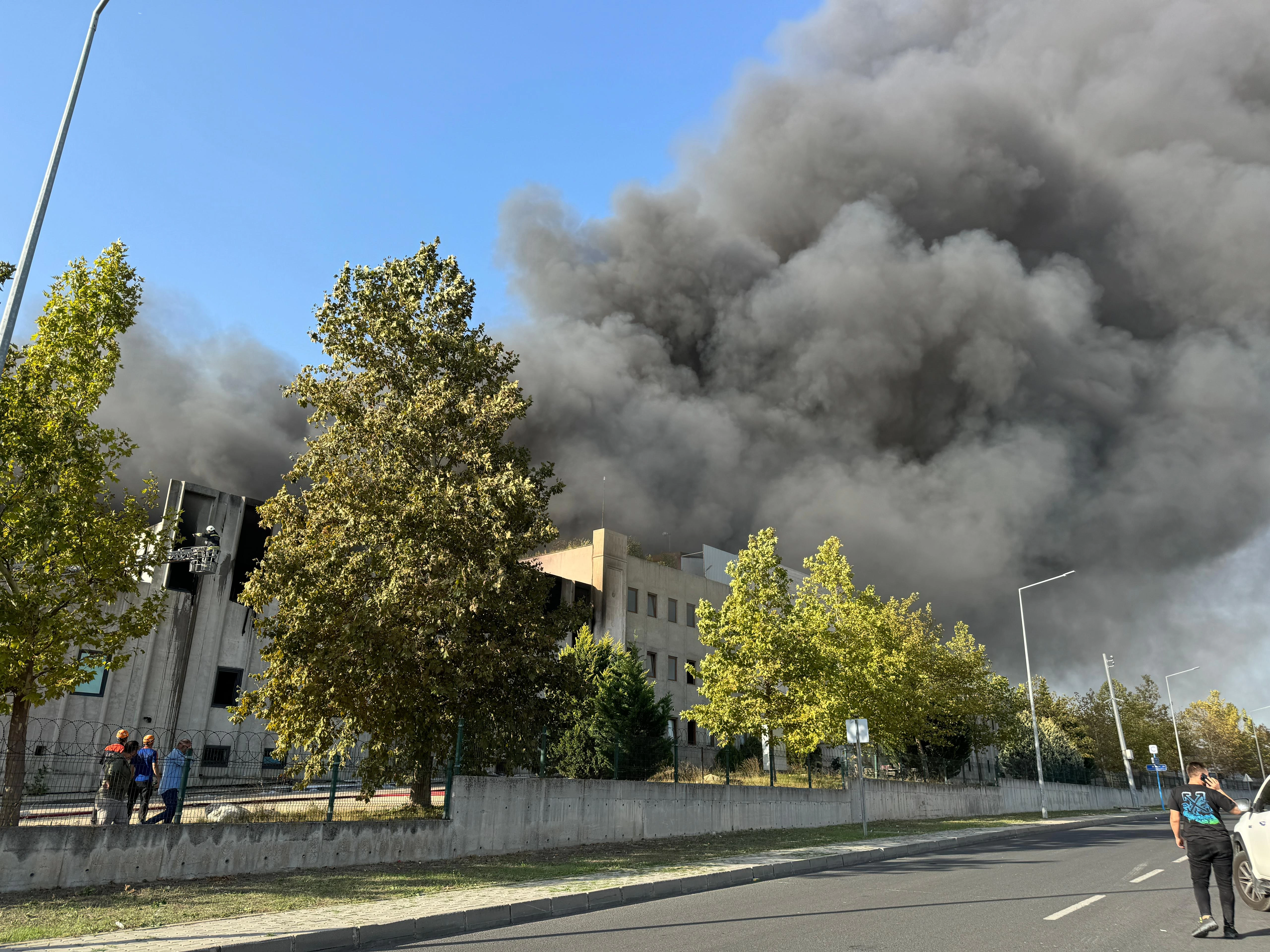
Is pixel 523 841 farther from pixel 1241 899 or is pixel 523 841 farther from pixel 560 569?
pixel 560 569

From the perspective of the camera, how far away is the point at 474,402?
17.5 m

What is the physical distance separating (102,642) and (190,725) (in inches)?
770

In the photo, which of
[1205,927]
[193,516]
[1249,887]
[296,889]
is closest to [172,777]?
[296,889]

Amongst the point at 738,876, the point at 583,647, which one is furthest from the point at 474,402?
the point at 583,647

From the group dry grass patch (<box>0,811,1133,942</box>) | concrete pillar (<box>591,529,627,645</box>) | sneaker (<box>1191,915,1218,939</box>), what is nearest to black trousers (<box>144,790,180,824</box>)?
dry grass patch (<box>0,811,1133,942</box>)

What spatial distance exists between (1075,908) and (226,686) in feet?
105

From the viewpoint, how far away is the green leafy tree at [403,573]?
15344mm

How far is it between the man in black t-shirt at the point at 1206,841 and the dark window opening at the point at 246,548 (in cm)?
3292

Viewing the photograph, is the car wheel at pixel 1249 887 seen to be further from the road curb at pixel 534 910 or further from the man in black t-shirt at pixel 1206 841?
the road curb at pixel 534 910

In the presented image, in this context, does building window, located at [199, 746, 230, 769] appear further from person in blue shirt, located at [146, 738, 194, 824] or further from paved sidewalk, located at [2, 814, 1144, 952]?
paved sidewalk, located at [2, 814, 1144, 952]

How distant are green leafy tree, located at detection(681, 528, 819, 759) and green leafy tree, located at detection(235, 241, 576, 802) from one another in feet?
33.6

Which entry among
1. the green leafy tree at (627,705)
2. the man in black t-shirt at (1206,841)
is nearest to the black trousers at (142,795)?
the man in black t-shirt at (1206,841)

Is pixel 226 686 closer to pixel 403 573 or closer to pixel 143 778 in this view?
pixel 143 778

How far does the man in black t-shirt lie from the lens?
7.77m
